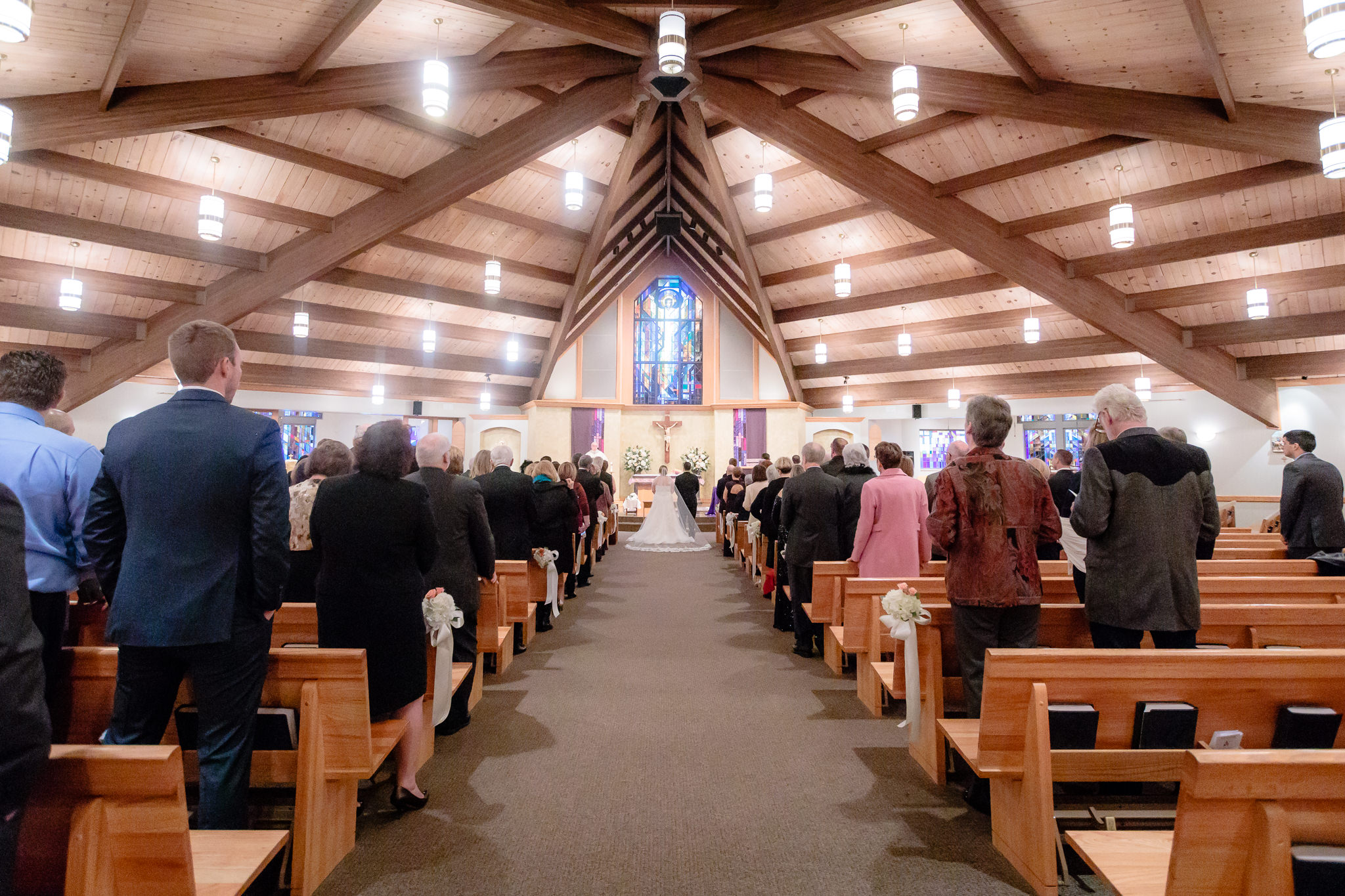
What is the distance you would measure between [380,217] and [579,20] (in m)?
3.46

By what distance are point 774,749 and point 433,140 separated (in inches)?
273

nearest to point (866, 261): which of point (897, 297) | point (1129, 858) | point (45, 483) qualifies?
point (897, 297)

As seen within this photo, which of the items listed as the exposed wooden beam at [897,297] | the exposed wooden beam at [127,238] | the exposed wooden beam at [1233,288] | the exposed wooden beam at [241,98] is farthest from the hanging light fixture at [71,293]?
the exposed wooden beam at [1233,288]

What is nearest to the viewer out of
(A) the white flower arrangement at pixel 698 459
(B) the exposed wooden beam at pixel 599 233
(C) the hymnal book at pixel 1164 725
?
(C) the hymnal book at pixel 1164 725

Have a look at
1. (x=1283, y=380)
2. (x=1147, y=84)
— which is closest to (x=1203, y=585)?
(x=1147, y=84)

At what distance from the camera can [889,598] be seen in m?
2.72

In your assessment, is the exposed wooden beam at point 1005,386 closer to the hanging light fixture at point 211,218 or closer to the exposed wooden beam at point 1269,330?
the exposed wooden beam at point 1269,330

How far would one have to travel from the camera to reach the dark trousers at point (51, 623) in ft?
6.01

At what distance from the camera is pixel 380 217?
784cm

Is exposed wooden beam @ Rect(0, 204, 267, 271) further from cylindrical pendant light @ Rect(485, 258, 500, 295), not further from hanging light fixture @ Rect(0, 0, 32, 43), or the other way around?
hanging light fixture @ Rect(0, 0, 32, 43)

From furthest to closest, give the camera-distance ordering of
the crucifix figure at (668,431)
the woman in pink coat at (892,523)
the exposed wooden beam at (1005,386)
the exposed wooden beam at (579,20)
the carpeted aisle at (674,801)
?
the crucifix figure at (668,431) → the exposed wooden beam at (1005,386) → the exposed wooden beam at (579,20) → the woman in pink coat at (892,523) → the carpeted aisle at (674,801)

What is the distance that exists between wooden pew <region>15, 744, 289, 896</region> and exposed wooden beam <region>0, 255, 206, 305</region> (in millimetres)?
8443

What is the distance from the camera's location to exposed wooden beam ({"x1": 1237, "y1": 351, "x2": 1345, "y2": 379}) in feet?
29.9

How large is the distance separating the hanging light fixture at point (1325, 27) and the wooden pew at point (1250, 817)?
332cm
